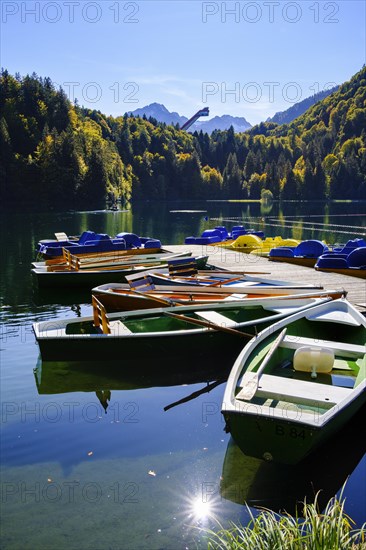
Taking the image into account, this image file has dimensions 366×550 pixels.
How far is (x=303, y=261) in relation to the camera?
22281mm

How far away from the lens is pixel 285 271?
2019 centimetres

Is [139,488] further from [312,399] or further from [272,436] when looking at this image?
[312,399]

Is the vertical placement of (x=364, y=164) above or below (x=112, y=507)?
above

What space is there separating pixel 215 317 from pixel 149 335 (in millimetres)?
1950

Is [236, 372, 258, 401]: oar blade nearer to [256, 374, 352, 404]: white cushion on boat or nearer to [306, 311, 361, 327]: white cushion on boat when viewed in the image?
[256, 374, 352, 404]: white cushion on boat

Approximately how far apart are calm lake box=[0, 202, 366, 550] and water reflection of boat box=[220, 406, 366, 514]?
0.02 m

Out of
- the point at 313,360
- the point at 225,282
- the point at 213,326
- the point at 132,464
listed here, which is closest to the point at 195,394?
the point at 213,326

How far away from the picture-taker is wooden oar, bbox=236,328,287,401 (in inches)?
303

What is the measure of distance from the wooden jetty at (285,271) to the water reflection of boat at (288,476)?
6461 millimetres

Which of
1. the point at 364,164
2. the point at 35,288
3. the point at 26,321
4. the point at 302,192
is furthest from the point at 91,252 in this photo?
the point at 364,164

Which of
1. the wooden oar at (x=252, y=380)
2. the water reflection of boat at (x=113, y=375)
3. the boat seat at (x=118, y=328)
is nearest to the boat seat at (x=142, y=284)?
the boat seat at (x=118, y=328)

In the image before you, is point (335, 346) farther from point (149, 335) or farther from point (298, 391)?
point (149, 335)

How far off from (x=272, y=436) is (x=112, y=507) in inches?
88.1

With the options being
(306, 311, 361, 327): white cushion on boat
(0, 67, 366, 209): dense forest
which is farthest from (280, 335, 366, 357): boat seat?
(0, 67, 366, 209): dense forest
